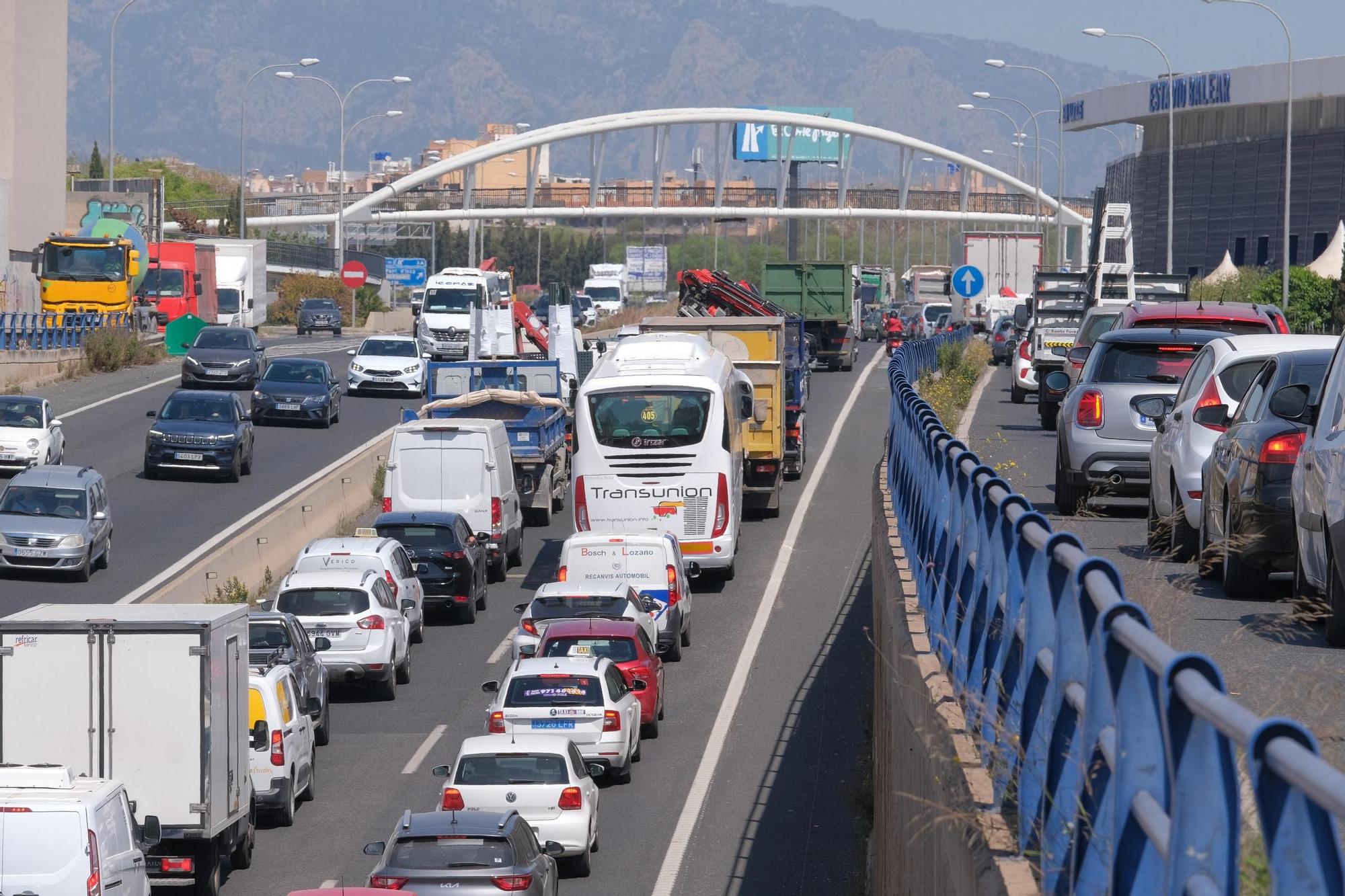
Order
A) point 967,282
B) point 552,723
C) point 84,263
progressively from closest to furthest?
point 552,723 → point 967,282 → point 84,263

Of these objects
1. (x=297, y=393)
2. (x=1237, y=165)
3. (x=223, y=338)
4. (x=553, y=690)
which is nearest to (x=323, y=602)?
(x=553, y=690)

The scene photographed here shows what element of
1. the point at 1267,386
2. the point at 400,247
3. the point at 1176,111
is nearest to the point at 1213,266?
the point at 1176,111

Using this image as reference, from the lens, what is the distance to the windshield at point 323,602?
25.7 metres

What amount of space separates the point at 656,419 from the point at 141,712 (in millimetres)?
15237

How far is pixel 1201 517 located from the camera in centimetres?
1328

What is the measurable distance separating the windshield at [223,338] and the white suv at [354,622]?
89.8 ft

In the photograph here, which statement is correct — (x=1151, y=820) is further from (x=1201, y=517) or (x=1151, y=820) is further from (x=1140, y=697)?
(x=1201, y=517)

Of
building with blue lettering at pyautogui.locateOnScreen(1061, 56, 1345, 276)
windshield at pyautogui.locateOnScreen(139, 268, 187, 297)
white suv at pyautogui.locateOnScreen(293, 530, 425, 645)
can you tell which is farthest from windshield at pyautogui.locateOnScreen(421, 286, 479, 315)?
white suv at pyautogui.locateOnScreen(293, 530, 425, 645)

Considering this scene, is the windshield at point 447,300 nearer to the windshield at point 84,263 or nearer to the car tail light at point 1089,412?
the windshield at point 84,263

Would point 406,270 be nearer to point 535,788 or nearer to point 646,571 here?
point 646,571

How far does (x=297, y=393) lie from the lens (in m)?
46.2

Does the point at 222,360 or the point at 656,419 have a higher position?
the point at 222,360

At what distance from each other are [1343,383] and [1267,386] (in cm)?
330

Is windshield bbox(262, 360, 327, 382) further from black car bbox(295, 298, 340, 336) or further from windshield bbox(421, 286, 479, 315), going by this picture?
black car bbox(295, 298, 340, 336)
